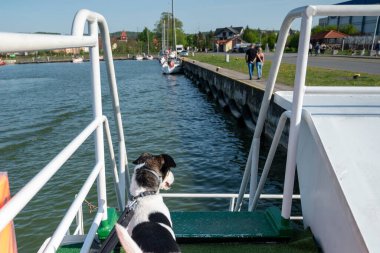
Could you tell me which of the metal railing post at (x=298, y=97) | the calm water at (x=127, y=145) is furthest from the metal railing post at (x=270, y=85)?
the calm water at (x=127, y=145)

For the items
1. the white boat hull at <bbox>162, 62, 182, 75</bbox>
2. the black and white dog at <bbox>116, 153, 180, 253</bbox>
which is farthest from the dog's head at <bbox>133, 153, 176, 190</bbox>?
the white boat hull at <bbox>162, 62, 182, 75</bbox>

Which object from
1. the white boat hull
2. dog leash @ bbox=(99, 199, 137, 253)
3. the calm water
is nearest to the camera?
dog leash @ bbox=(99, 199, 137, 253)

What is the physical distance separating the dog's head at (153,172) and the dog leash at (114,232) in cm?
32

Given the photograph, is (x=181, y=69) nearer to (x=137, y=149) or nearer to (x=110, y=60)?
(x=137, y=149)

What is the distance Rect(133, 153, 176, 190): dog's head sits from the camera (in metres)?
2.87

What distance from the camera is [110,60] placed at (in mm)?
2701

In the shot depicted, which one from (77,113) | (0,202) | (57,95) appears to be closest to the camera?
(0,202)

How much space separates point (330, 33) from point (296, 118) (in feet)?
223

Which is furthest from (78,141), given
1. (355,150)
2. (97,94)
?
(355,150)

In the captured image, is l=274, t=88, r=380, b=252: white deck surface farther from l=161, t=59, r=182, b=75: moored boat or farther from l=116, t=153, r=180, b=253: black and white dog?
l=161, t=59, r=182, b=75: moored boat

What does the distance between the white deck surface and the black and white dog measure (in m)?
1.09

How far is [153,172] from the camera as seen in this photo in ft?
9.71

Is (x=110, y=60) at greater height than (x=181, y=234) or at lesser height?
greater

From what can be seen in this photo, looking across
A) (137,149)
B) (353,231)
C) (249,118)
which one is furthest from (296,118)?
(249,118)
